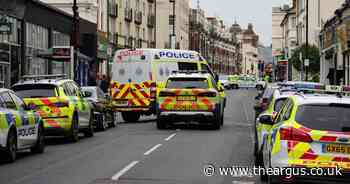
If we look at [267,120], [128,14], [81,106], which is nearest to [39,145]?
[81,106]

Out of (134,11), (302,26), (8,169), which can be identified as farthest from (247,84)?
(8,169)

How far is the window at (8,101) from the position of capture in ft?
53.4

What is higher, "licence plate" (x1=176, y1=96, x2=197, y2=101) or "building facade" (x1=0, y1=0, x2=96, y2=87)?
"building facade" (x1=0, y1=0, x2=96, y2=87)

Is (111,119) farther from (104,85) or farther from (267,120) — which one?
(267,120)

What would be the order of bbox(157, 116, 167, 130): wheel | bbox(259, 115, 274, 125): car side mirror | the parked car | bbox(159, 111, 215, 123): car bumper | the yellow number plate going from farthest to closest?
the parked car → bbox(157, 116, 167, 130): wheel → the yellow number plate → bbox(159, 111, 215, 123): car bumper → bbox(259, 115, 274, 125): car side mirror

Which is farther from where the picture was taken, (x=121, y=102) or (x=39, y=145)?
(x=121, y=102)

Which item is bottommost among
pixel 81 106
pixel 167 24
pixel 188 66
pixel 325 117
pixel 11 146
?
pixel 11 146

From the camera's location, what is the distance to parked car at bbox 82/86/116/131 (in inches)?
1040

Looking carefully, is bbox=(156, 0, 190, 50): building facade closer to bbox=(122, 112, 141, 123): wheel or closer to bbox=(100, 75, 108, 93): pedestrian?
bbox=(100, 75, 108, 93): pedestrian

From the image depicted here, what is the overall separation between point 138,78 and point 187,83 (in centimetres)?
525

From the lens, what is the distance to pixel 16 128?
16375 mm

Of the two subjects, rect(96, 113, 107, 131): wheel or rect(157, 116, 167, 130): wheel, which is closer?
rect(157, 116, 167, 130): wheel

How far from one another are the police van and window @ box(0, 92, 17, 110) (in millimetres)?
14016

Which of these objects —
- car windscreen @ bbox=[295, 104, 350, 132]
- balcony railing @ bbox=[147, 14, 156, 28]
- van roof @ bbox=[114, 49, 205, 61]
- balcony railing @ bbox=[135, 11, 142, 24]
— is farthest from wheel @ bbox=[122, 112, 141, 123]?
balcony railing @ bbox=[147, 14, 156, 28]
